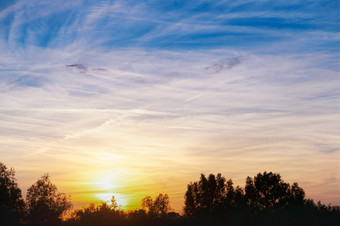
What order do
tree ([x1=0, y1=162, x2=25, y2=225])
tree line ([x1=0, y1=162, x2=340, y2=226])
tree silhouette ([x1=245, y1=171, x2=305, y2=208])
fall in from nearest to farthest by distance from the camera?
tree line ([x1=0, y1=162, x2=340, y2=226]) → tree ([x1=0, y1=162, x2=25, y2=225]) → tree silhouette ([x1=245, y1=171, x2=305, y2=208])

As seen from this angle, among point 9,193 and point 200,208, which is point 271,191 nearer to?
point 200,208

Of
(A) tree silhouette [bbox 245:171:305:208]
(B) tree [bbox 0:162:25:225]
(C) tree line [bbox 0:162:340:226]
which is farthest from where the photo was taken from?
(A) tree silhouette [bbox 245:171:305:208]

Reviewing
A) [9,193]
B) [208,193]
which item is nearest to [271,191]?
[208,193]

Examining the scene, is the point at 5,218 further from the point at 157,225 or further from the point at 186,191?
the point at 186,191

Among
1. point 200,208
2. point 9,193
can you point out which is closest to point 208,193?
point 200,208

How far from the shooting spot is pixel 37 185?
94.3 metres

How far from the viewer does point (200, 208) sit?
384 ft

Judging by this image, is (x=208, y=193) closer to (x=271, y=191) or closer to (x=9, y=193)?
(x=271, y=191)

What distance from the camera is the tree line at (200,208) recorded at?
42344mm

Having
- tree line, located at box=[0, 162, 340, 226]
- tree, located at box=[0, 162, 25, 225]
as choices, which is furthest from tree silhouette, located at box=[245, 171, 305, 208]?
tree, located at box=[0, 162, 25, 225]

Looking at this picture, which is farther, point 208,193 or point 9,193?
point 208,193

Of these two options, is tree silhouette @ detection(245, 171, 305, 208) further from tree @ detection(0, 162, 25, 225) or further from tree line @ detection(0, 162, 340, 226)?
tree @ detection(0, 162, 25, 225)

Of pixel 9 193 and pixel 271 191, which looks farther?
pixel 271 191

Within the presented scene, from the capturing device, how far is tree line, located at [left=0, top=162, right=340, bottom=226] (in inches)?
1667
